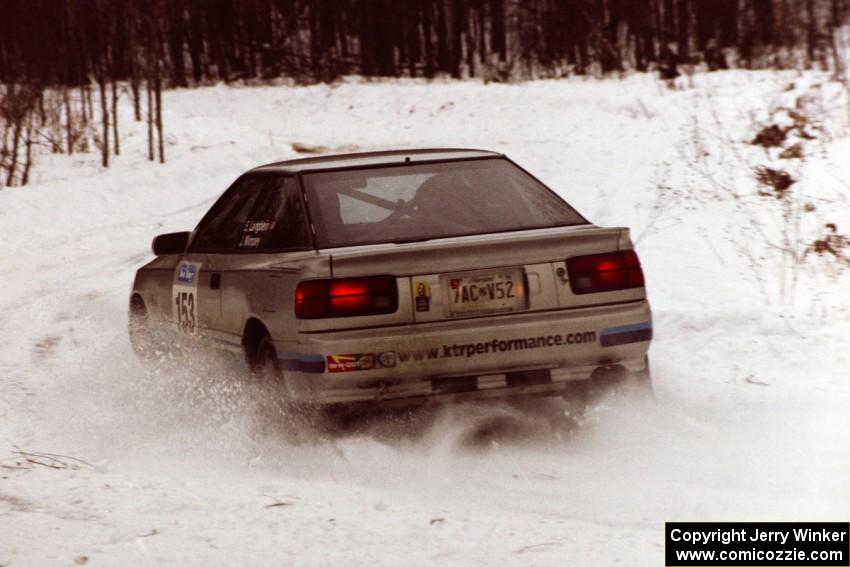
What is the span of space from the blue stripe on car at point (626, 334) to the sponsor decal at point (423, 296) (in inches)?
31.7

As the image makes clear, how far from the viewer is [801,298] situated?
9.33 m

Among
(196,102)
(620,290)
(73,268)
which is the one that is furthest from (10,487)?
(196,102)

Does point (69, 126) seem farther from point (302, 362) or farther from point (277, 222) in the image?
point (302, 362)

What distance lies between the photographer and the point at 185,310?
24.6 feet

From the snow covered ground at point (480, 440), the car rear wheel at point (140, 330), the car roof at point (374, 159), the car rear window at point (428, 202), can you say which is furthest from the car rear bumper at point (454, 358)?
the car rear wheel at point (140, 330)

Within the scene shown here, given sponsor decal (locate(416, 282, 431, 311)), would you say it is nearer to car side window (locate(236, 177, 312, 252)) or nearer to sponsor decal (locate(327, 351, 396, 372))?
sponsor decal (locate(327, 351, 396, 372))

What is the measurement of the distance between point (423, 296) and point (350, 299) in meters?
0.32

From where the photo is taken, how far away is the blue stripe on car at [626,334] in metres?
5.93

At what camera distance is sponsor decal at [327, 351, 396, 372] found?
223 inches

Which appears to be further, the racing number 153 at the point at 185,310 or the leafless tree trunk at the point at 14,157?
the leafless tree trunk at the point at 14,157

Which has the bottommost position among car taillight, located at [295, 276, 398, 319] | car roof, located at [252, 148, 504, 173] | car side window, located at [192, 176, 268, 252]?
car taillight, located at [295, 276, 398, 319]

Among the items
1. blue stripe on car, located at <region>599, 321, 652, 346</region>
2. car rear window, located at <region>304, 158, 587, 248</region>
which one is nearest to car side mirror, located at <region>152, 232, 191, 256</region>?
car rear window, located at <region>304, 158, 587, 248</region>

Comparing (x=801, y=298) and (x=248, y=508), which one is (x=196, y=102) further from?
(x=248, y=508)

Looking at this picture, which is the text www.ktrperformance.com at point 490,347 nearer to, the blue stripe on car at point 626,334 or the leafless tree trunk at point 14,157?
the blue stripe on car at point 626,334
